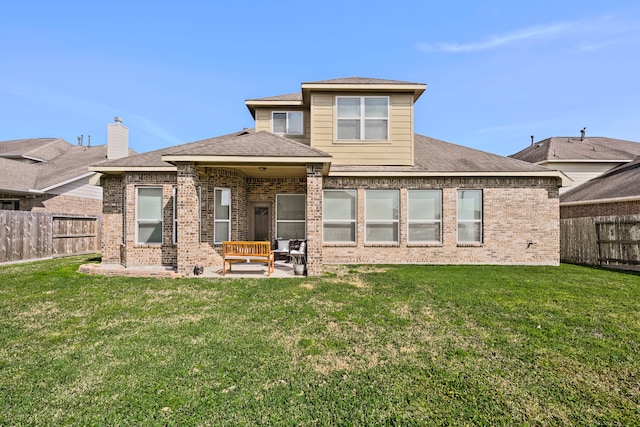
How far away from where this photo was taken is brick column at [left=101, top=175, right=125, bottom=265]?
10.2 m

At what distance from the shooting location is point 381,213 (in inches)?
425

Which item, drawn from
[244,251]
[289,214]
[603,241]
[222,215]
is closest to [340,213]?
[289,214]

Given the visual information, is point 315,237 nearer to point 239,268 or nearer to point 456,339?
point 239,268

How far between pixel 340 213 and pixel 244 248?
12.7 feet

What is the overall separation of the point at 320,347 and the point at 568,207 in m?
15.0

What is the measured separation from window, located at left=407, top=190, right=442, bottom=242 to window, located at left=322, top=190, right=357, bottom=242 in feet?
7.06

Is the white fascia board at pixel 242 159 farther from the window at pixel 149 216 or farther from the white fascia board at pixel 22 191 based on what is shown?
the white fascia board at pixel 22 191

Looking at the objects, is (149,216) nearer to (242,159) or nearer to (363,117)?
(242,159)

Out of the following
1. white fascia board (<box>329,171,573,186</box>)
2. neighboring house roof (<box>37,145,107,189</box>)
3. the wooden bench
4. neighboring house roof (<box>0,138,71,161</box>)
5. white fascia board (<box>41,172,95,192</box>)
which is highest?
neighboring house roof (<box>0,138,71,161</box>)

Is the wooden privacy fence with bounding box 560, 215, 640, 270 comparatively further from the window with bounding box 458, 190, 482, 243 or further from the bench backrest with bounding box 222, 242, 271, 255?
the bench backrest with bounding box 222, 242, 271, 255

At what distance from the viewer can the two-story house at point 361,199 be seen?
389 inches

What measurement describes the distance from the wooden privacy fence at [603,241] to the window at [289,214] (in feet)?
36.3

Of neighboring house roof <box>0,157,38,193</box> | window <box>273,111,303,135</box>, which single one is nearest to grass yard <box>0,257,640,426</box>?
window <box>273,111,303,135</box>

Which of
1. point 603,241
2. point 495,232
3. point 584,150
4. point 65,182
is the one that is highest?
point 584,150
